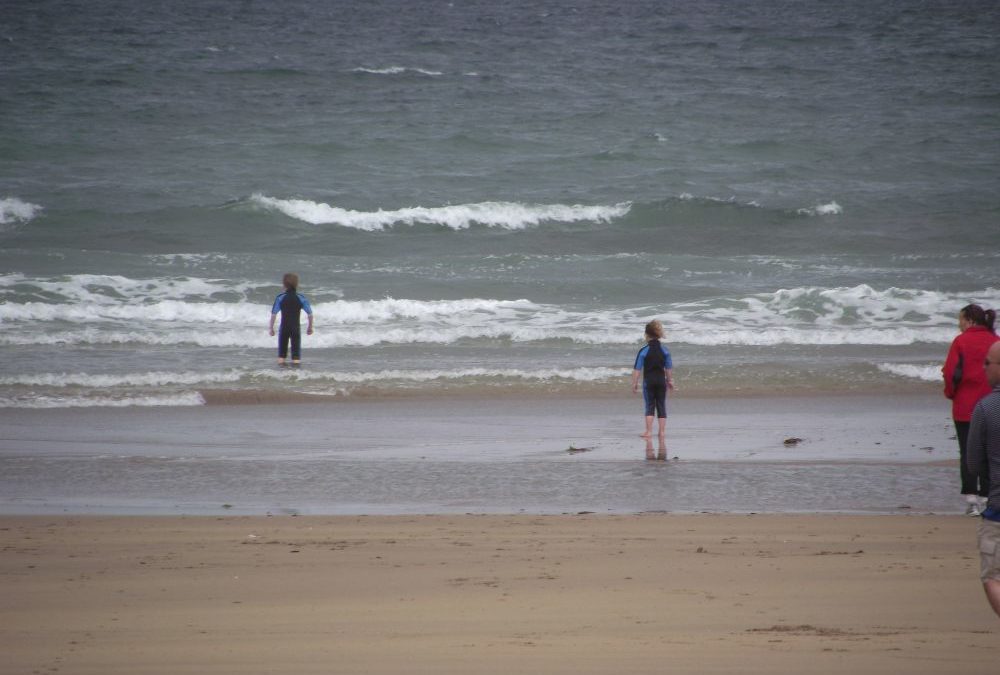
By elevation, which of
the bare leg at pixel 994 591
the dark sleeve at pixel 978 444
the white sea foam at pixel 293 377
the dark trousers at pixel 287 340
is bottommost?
the bare leg at pixel 994 591

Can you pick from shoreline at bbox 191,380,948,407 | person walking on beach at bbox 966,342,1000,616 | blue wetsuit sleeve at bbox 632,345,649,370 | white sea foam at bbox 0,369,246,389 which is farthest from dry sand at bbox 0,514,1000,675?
white sea foam at bbox 0,369,246,389

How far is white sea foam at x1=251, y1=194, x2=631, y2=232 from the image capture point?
2797 centimetres

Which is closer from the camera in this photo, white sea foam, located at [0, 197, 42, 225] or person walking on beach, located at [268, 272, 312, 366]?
person walking on beach, located at [268, 272, 312, 366]

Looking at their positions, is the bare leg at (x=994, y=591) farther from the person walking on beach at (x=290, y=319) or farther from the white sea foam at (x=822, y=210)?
the white sea foam at (x=822, y=210)

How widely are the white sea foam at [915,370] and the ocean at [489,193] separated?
0.34 feet

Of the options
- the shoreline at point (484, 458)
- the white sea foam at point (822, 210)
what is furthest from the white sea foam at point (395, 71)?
the shoreline at point (484, 458)

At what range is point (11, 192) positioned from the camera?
28.0 meters

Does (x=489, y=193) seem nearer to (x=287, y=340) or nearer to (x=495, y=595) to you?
(x=287, y=340)

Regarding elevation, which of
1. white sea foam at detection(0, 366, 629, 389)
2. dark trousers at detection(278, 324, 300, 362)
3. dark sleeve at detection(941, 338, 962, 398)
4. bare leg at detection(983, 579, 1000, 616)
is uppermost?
dark trousers at detection(278, 324, 300, 362)

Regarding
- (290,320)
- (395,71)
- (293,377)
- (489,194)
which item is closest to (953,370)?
(293,377)

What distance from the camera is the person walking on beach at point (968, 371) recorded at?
24.8 feet

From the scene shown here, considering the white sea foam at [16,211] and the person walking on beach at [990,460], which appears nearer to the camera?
the person walking on beach at [990,460]

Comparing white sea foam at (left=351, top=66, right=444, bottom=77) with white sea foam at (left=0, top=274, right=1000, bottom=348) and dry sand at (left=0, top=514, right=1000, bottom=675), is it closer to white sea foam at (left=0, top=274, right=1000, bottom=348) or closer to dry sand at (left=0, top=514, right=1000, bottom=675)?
white sea foam at (left=0, top=274, right=1000, bottom=348)

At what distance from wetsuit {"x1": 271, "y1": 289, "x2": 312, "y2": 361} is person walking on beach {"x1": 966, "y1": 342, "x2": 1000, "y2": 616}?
450 inches
